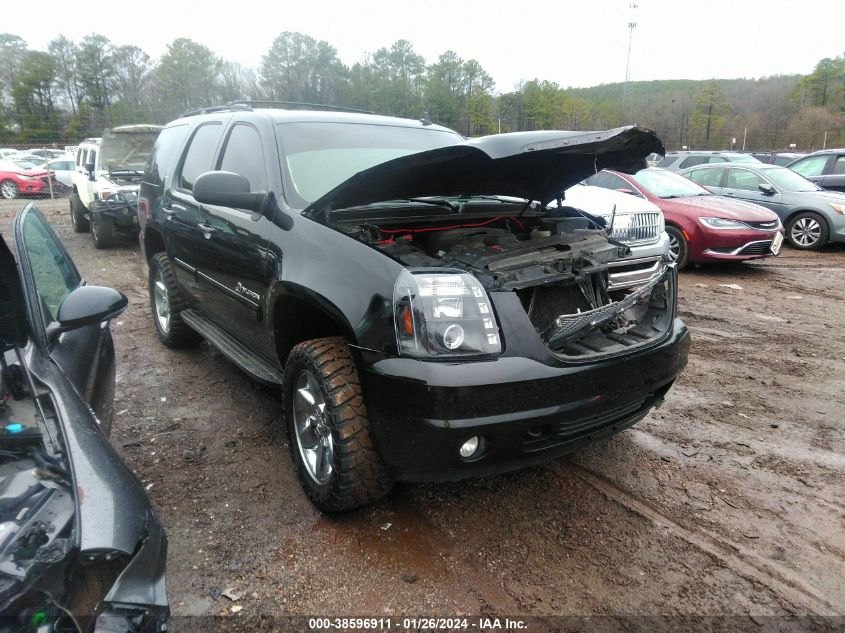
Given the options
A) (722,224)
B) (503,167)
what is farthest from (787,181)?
(503,167)

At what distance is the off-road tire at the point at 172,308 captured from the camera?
4.44 m

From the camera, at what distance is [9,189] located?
67.1 feet

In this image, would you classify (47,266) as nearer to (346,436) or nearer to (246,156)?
(246,156)

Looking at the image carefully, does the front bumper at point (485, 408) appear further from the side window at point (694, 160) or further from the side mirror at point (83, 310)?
the side window at point (694, 160)

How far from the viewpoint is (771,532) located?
98.8 inches

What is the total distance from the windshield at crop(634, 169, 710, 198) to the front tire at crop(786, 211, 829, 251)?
93.7 inches

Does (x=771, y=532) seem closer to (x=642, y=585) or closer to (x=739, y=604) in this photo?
(x=739, y=604)

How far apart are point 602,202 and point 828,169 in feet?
30.1

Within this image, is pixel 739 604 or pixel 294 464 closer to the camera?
pixel 739 604

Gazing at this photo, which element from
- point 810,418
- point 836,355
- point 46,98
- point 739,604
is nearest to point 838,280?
point 836,355

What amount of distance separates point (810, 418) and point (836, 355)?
1597mm

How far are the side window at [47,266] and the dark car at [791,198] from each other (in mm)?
11176

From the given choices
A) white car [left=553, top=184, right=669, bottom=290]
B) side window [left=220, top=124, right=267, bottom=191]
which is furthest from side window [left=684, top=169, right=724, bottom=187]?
side window [left=220, top=124, right=267, bottom=191]

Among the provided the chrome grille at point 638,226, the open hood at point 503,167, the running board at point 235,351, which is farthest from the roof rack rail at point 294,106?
the chrome grille at point 638,226
